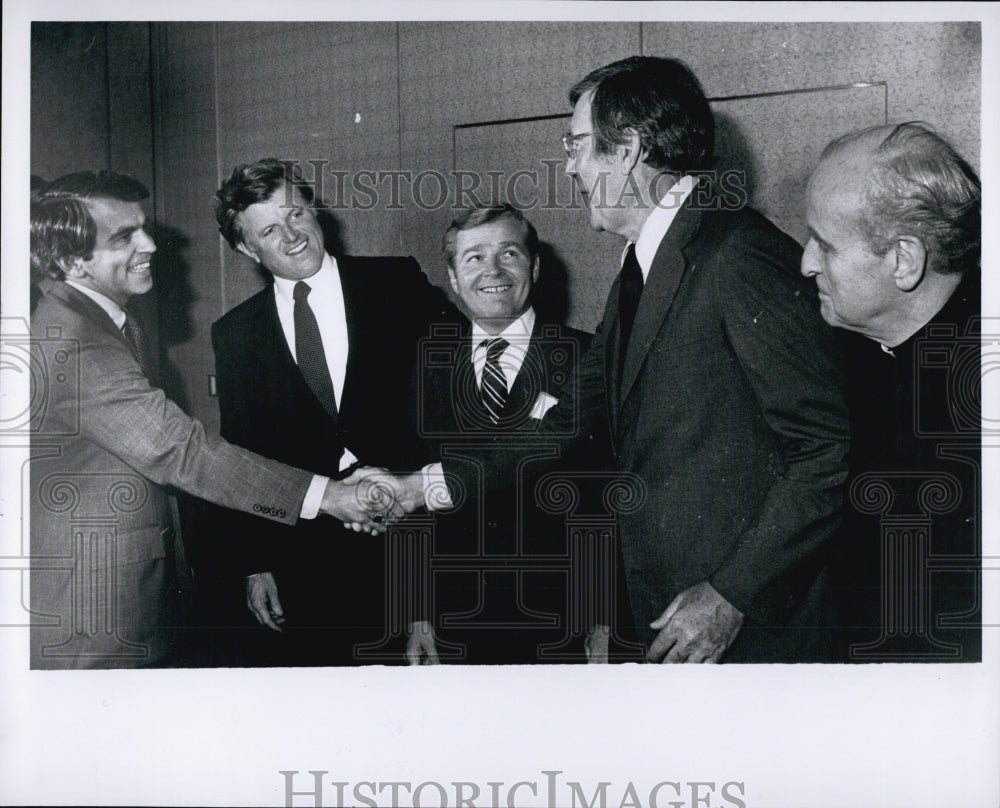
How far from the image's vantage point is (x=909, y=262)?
242 cm

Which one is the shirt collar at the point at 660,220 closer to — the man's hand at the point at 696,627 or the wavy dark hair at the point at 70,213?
the man's hand at the point at 696,627

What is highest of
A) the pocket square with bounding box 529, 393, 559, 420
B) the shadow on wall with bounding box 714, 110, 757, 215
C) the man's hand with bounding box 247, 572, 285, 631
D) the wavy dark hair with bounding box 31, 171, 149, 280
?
the shadow on wall with bounding box 714, 110, 757, 215

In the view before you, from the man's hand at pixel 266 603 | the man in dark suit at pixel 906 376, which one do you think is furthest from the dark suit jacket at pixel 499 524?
the man in dark suit at pixel 906 376

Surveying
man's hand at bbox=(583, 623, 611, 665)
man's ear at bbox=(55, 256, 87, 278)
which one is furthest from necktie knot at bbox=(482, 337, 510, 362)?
man's ear at bbox=(55, 256, 87, 278)

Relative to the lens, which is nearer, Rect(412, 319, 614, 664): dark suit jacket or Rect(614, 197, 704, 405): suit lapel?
Rect(614, 197, 704, 405): suit lapel

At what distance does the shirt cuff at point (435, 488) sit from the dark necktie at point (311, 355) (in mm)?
260

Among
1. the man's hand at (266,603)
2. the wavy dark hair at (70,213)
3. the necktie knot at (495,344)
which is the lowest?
the man's hand at (266,603)

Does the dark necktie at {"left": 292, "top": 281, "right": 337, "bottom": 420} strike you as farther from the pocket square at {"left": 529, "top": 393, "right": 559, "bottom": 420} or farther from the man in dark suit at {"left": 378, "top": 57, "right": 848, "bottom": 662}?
the pocket square at {"left": 529, "top": 393, "right": 559, "bottom": 420}

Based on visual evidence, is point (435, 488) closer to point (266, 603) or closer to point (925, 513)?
point (266, 603)

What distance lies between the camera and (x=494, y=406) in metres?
2.51

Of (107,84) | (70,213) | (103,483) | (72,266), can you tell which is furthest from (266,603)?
(107,84)

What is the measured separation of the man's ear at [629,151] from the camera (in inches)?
95.4

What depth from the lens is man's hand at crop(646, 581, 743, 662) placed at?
8.03 feet
